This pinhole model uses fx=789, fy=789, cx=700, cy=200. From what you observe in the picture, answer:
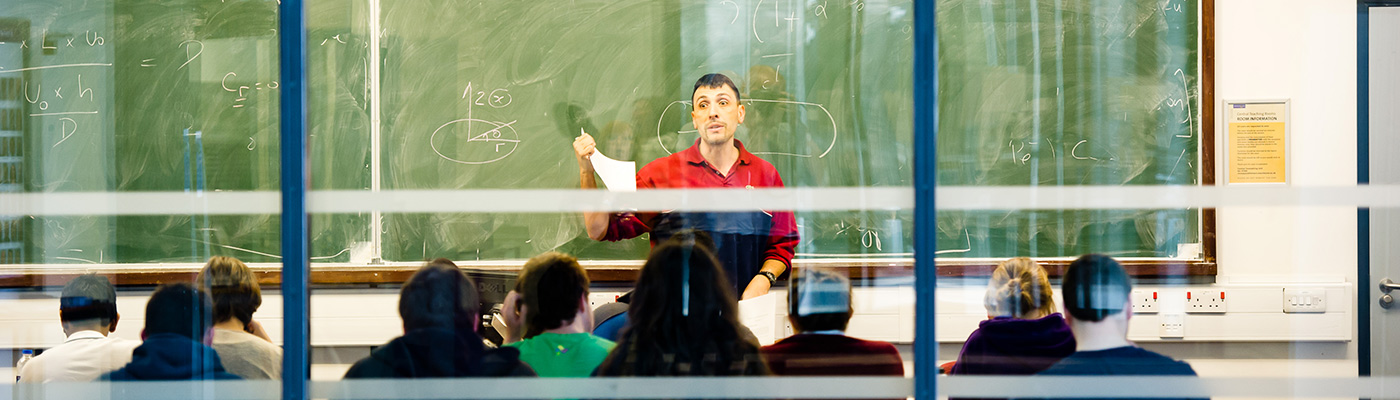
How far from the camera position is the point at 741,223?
5.90 feet

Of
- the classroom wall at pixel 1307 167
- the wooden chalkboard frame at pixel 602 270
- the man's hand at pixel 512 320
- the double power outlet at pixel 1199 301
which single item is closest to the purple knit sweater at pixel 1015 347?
the wooden chalkboard frame at pixel 602 270

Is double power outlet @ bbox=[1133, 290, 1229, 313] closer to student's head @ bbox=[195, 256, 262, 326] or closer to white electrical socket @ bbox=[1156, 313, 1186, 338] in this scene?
white electrical socket @ bbox=[1156, 313, 1186, 338]

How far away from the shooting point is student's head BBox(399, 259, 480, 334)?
1783 millimetres

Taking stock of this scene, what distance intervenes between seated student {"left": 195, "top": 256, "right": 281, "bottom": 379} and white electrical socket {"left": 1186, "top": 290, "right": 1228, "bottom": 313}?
2.14 metres

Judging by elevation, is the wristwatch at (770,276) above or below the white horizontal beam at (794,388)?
above

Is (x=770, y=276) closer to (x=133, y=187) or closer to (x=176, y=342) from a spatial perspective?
(x=176, y=342)

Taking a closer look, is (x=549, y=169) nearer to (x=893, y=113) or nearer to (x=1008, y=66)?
(x=893, y=113)

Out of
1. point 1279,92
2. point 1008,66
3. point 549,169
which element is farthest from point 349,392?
point 1279,92

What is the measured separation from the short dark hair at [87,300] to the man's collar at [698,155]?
1381mm

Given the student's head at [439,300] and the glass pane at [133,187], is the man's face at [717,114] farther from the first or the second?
the glass pane at [133,187]

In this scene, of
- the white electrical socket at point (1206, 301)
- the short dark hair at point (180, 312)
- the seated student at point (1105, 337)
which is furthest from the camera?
the white electrical socket at point (1206, 301)

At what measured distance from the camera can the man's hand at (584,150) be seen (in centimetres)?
194

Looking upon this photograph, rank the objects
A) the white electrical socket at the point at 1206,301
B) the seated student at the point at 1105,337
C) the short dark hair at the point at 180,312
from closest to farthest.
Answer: the seated student at the point at 1105,337 → the short dark hair at the point at 180,312 → the white electrical socket at the point at 1206,301

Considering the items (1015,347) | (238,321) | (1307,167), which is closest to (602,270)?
(238,321)
